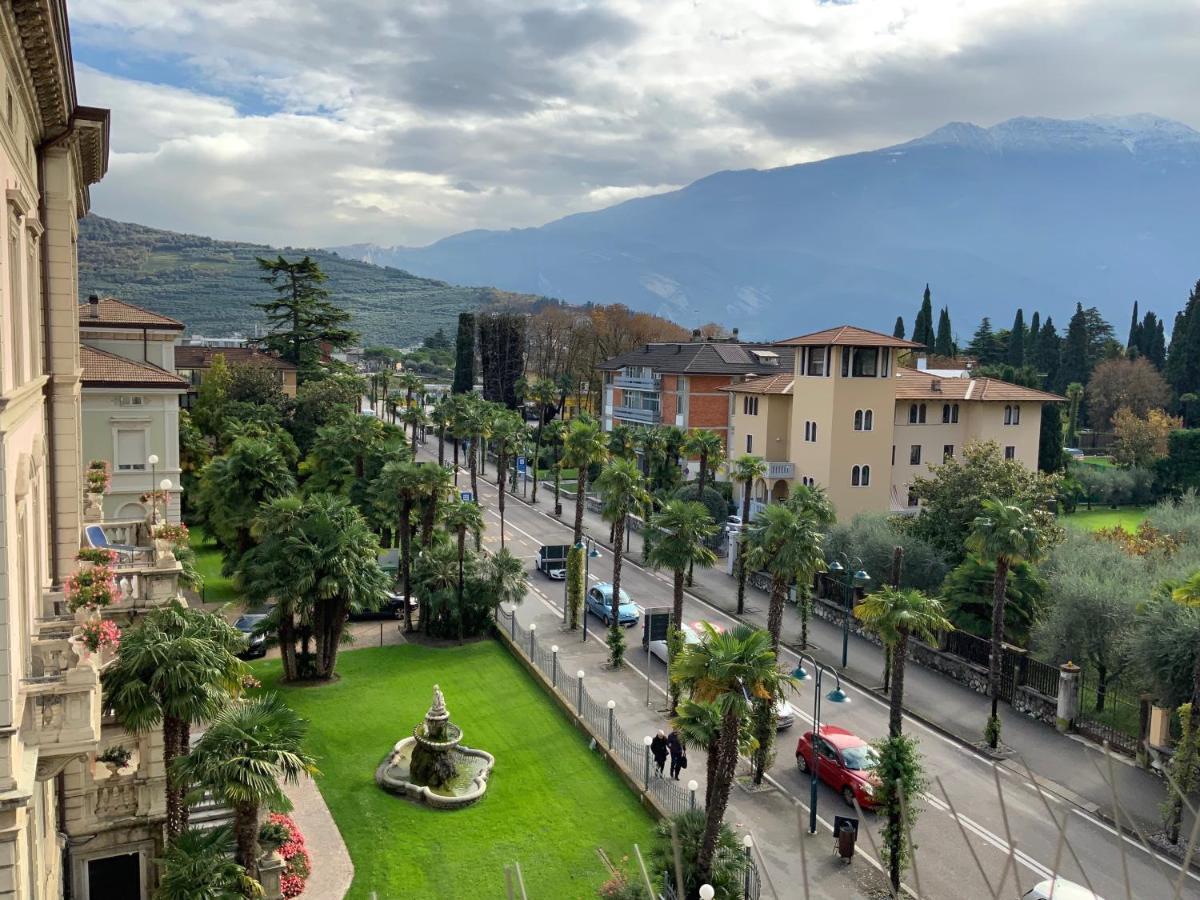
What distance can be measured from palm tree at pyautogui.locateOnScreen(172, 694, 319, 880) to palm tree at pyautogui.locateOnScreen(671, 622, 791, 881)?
23.2 feet

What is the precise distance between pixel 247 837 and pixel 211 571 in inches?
1218

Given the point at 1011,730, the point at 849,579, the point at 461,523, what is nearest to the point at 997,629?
the point at 1011,730

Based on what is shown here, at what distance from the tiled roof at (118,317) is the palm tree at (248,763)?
26.9 metres

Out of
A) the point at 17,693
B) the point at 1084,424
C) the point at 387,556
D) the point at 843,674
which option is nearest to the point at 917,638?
the point at 843,674

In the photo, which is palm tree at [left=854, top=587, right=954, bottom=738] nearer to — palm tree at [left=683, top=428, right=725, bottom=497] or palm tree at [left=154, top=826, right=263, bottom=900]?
palm tree at [left=154, top=826, right=263, bottom=900]

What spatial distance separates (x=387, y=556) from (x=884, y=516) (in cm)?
2338

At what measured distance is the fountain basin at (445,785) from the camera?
2211 centimetres

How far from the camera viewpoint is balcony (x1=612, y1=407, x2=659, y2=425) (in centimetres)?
7380

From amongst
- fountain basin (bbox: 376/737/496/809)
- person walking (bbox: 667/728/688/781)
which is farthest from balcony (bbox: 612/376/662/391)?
person walking (bbox: 667/728/688/781)

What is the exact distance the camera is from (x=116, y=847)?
16.3 metres

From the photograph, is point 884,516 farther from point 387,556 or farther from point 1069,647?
point 387,556

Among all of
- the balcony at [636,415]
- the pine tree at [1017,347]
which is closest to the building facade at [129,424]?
the balcony at [636,415]

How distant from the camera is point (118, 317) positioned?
38375 millimetres

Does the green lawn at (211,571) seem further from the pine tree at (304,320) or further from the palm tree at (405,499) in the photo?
the pine tree at (304,320)
